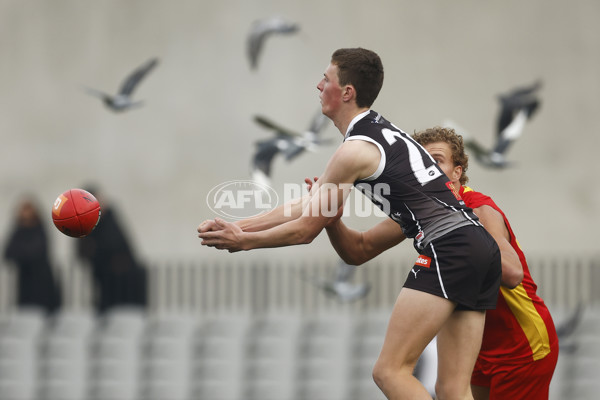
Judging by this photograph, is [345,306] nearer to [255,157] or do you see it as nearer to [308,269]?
[308,269]

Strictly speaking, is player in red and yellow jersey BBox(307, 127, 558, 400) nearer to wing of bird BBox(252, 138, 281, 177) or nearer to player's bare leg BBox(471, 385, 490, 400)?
player's bare leg BBox(471, 385, 490, 400)

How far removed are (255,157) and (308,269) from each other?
14.1 ft

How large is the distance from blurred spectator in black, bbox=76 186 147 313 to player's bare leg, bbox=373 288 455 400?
26.1ft

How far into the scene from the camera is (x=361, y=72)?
5121 mm

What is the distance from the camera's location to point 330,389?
404 inches

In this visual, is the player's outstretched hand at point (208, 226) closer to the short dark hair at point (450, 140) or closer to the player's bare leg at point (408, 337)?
the player's bare leg at point (408, 337)

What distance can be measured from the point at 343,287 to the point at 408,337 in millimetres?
7569

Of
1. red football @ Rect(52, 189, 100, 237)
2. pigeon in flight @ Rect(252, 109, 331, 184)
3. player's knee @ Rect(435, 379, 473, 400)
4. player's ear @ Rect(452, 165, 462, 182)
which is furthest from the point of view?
pigeon in flight @ Rect(252, 109, 331, 184)

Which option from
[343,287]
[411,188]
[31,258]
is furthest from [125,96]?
[411,188]

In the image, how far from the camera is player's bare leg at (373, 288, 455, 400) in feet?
15.9

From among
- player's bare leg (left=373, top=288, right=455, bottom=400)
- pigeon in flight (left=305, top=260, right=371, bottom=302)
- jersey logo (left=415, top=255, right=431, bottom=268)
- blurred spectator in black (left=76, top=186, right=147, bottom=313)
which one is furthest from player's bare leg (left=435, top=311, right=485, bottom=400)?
blurred spectator in black (left=76, top=186, right=147, bottom=313)

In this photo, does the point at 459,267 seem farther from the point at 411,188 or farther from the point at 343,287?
the point at 343,287

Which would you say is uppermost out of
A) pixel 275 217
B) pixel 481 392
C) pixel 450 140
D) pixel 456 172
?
pixel 450 140

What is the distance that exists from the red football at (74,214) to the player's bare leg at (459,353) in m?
2.02
